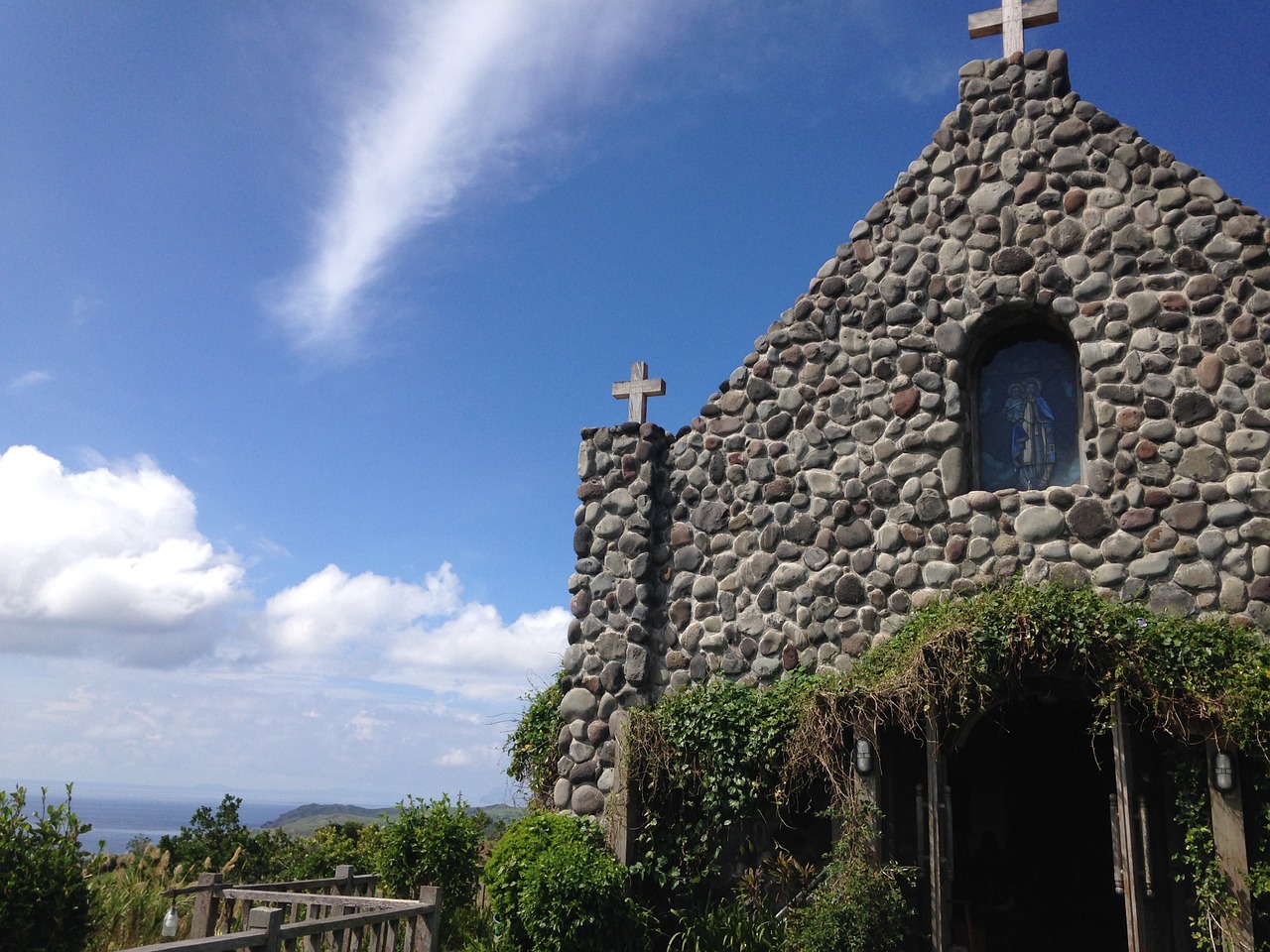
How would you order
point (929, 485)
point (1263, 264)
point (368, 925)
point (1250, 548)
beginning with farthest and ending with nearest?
point (929, 485)
point (1263, 264)
point (1250, 548)
point (368, 925)

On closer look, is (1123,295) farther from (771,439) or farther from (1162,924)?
(1162,924)

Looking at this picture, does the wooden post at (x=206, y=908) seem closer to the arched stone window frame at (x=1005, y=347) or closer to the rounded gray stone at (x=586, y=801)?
the rounded gray stone at (x=586, y=801)

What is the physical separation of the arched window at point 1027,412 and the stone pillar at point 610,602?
309cm

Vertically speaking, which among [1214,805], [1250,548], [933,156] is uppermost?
[933,156]

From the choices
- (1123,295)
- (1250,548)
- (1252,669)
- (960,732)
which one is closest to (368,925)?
(960,732)

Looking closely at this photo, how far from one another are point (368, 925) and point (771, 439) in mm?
5459

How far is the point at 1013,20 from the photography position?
1014 cm

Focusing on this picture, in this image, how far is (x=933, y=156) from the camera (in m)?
10.1

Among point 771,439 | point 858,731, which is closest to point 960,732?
point 858,731

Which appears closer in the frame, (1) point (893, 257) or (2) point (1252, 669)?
(2) point (1252, 669)

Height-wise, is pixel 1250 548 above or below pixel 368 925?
above

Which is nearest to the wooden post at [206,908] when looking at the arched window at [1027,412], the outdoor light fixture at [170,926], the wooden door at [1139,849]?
the outdoor light fixture at [170,926]

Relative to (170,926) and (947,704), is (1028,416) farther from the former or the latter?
(170,926)

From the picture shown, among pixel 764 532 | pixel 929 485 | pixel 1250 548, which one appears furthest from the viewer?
pixel 764 532
